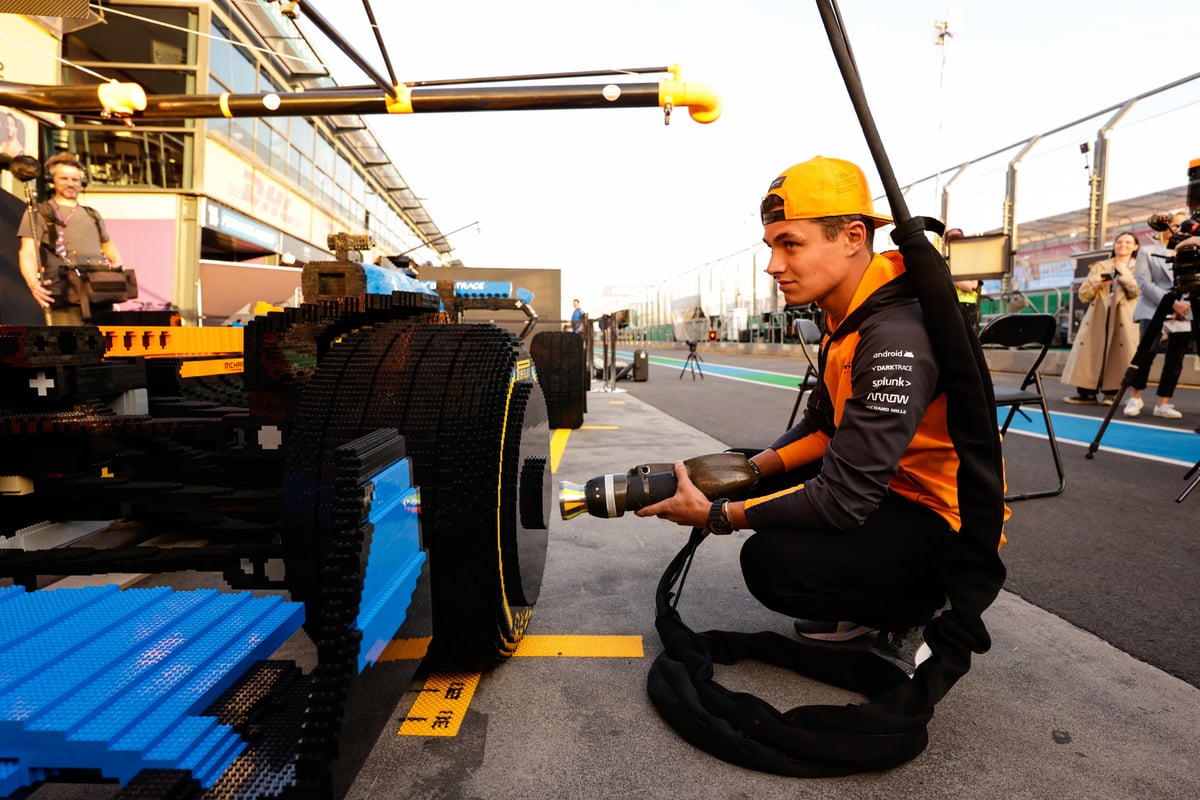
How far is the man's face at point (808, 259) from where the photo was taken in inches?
65.7

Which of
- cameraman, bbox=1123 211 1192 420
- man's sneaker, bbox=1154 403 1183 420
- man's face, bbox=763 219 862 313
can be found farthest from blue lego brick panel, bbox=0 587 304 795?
man's sneaker, bbox=1154 403 1183 420

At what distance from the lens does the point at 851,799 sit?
4.25 feet

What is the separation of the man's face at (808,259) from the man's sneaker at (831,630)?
42.1 inches

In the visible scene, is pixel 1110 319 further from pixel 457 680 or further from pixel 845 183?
pixel 457 680

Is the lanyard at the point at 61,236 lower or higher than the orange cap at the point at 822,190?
higher

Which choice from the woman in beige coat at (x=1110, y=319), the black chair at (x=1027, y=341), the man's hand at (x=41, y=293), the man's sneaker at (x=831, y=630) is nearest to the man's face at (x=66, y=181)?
the man's hand at (x=41, y=293)

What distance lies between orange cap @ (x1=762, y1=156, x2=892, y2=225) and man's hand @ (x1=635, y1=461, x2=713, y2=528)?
0.76 m

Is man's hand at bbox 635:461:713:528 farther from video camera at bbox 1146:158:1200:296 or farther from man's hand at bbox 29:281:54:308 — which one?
man's hand at bbox 29:281:54:308

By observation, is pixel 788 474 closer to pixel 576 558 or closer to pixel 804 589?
pixel 804 589

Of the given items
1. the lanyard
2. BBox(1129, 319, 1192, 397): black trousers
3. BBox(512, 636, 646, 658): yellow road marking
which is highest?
the lanyard

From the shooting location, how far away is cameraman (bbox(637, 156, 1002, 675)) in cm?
152

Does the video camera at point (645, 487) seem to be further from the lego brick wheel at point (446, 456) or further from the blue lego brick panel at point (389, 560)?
the blue lego brick panel at point (389, 560)

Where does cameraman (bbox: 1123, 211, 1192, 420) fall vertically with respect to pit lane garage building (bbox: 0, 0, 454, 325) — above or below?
below

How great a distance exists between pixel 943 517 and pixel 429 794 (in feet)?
4.65
